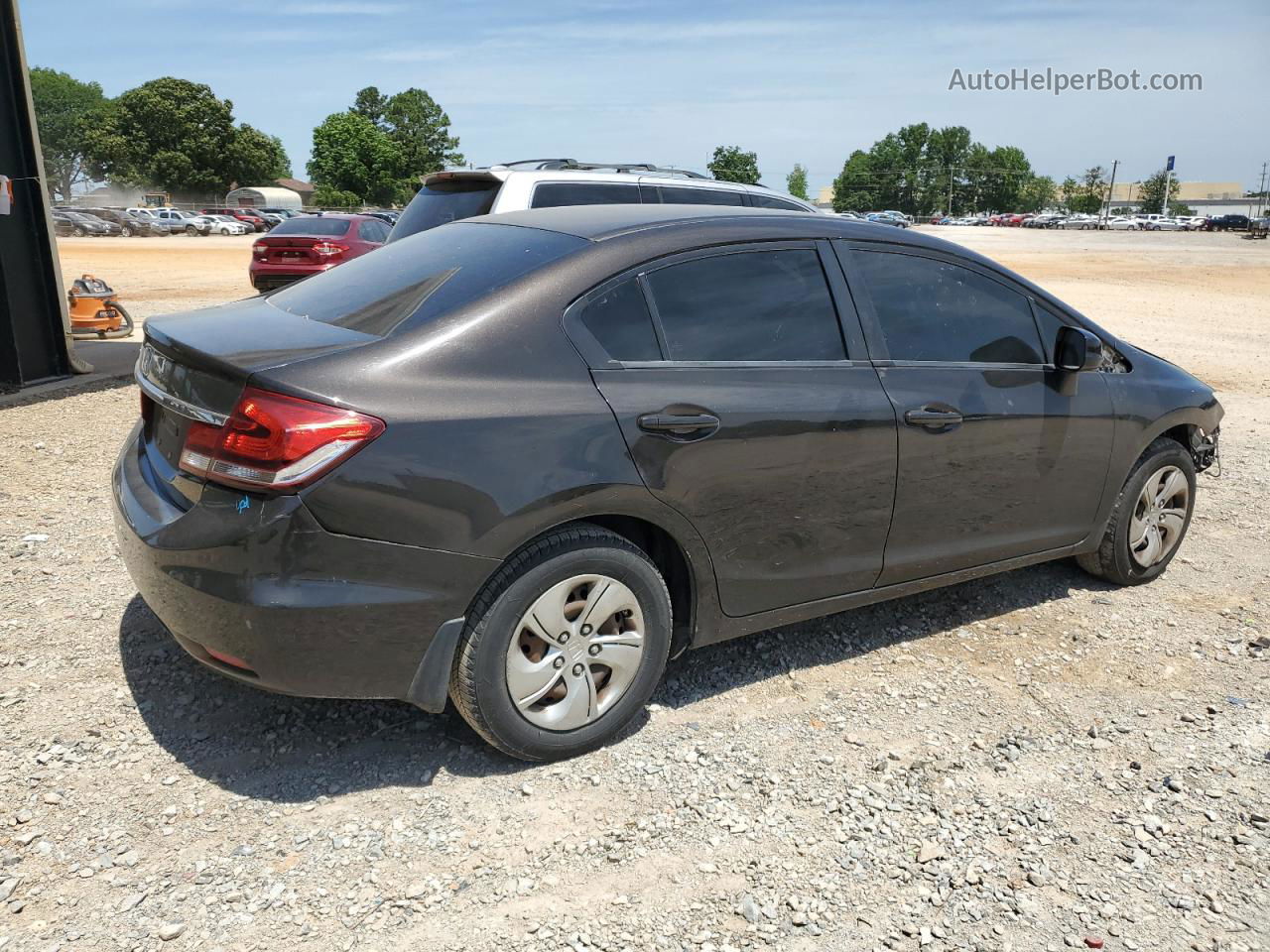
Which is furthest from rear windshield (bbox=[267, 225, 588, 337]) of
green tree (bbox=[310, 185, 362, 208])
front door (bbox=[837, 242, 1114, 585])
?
green tree (bbox=[310, 185, 362, 208])

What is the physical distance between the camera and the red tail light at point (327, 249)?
15406 mm

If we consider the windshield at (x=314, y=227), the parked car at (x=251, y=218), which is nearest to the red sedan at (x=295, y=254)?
the windshield at (x=314, y=227)

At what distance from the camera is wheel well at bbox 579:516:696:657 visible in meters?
3.35

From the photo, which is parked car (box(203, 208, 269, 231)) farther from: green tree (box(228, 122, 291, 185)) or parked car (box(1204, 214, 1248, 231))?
parked car (box(1204, 214, 1248, 231))

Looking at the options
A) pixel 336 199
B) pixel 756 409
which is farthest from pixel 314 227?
pixel 336 199

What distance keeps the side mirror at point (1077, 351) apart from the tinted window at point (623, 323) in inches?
76.5

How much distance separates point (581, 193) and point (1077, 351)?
4.83 metres

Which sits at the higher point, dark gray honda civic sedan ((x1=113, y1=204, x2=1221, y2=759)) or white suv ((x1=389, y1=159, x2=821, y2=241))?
white suv ((x1=389, y1=159, x2=821, y2=241))

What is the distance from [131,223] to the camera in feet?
185

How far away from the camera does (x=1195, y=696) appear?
157 inches

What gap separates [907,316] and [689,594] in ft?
4.69

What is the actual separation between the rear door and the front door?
0.13 metres

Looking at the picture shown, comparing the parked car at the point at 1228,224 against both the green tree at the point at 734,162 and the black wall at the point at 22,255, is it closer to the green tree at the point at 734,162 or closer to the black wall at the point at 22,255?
the green tree at the point at 734,162

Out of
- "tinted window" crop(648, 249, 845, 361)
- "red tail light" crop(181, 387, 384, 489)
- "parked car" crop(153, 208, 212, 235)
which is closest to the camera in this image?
"red tail light" crop(181, 387, 384, 489)
